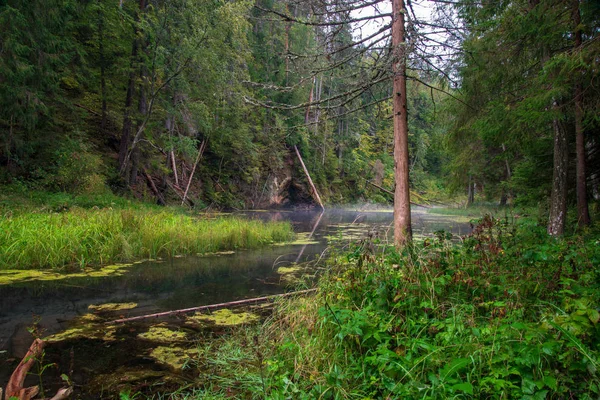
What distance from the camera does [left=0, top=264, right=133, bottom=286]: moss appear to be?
6.00 m

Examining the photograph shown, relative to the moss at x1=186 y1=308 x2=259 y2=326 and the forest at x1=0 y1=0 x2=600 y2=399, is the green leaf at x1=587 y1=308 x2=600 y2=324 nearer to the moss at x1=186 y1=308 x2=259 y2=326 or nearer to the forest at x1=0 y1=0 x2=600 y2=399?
the forest at x1=0 y1=0 x2=600 y2=399

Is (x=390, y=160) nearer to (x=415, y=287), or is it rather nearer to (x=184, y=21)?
(x=184, y=21)

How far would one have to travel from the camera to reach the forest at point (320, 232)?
→ 2496 mm

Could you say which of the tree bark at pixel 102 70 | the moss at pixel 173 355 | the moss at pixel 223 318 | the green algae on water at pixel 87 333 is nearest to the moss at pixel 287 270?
the moss at pixel 223 318

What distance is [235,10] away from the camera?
18438mm

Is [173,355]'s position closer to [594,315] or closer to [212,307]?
[212,307]

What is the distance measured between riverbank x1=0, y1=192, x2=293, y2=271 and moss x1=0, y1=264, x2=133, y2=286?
0.34 metres

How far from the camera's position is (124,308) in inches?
197

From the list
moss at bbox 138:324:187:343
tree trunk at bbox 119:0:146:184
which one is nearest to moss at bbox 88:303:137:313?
moss at bbox 138:324:187:343

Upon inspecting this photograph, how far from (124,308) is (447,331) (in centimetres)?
424

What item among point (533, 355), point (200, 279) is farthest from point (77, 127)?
point (533, 355)

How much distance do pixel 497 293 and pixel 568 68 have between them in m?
4.79

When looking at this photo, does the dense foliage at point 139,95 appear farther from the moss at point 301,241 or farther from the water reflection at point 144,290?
the moss at point 301,241

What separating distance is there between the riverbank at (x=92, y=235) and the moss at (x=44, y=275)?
339 millimetres
